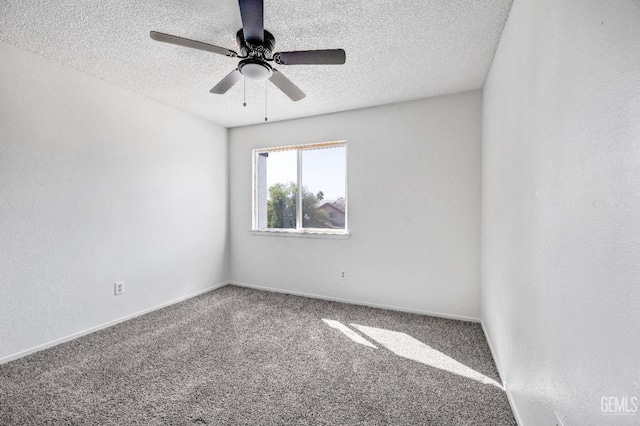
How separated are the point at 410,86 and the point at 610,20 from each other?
2.22 m

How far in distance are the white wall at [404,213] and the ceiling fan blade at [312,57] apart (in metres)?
1.69

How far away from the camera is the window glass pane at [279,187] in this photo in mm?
3961

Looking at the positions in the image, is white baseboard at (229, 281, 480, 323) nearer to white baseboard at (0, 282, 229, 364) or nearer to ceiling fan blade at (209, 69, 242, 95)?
white baseboard at (0, 282, 229, 364)

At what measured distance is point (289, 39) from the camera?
6.70 ft

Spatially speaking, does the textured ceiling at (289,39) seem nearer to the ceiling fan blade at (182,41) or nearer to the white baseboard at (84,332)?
the ceiling fan blade at (182,41)

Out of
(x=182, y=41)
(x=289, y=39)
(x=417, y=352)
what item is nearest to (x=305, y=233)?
(x=417, y=352)

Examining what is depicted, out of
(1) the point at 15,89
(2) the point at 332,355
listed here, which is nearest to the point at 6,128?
(1) the point at 15,89

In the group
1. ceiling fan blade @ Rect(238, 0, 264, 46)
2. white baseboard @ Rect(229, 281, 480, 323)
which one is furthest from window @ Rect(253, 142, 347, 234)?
ceiling fan blade @ Rect(238, 0, 264, 46)

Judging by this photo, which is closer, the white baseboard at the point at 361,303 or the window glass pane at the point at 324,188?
the white baseboard at the point at 361,303

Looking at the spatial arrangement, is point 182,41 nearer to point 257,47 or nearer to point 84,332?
point 257,47

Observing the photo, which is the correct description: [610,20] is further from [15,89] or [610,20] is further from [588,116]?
[15,89]

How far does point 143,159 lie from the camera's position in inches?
122

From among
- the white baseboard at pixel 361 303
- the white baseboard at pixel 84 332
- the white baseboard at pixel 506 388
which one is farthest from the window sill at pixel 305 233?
the white baseboard at pixel 506 388

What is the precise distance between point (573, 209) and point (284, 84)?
187 cm
